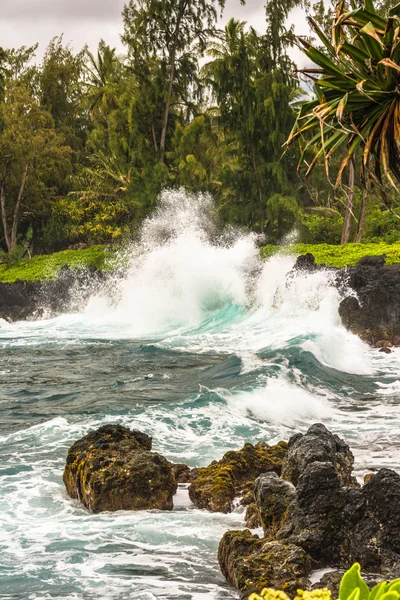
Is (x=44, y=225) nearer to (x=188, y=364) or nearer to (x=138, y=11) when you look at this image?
(x=138, y=11)

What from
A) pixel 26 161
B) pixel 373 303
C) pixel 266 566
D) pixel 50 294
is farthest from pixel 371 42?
pixel 26 161

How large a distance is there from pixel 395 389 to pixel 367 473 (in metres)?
5.72

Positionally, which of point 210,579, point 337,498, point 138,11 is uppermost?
A: point 138,11

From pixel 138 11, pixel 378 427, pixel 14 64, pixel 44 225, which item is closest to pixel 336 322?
pixel 378 427

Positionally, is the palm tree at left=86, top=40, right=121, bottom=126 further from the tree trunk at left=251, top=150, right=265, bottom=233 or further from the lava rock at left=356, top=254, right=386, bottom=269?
the lava rock at left=356, top=254, right=386, bottom=269

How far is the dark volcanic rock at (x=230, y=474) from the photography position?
7566mm

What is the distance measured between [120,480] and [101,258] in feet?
87.4

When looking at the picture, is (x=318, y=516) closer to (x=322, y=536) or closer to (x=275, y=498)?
→ (x=322, y=536)

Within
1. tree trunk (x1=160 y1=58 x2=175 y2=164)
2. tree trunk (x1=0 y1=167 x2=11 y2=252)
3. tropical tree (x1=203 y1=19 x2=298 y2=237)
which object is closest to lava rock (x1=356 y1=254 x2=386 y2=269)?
tropical tree (x1=203 y1=19 x2=298 y2=237)

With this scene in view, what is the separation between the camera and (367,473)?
27.4ft

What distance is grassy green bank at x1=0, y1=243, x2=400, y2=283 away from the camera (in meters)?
24.2


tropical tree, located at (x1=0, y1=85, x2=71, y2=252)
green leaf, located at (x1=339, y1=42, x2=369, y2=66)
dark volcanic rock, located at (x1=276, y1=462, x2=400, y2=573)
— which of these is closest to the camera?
dark volcanic rock, located at (x1=276, y1=462, x2=400, y2=573)

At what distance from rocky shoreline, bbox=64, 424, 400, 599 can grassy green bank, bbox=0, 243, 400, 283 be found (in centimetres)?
1559

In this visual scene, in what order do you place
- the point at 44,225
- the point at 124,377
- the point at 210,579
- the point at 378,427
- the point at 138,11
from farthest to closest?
the point at 44,225 < the point at 138,11 < the point at 124,377 < the point at 378,427 < the point at 210,579
